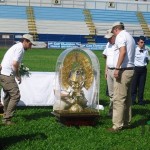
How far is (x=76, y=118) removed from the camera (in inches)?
351

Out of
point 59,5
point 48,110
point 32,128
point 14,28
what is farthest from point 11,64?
point 59,5

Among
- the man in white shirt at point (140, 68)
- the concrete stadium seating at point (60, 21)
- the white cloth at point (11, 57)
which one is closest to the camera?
the white cloth at point (11, 57)

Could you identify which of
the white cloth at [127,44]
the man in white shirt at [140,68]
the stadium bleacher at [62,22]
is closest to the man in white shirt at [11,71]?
the white cloth at [127,44]

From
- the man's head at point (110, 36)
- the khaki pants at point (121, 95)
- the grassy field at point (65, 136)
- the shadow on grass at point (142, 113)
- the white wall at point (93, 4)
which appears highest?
the white wall at point (93, 4)

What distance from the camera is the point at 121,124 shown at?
859 cm

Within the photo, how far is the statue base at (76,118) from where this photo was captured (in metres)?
8.88

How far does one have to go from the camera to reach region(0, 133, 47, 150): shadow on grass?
23.2ft

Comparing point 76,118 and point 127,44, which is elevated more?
point 127,44

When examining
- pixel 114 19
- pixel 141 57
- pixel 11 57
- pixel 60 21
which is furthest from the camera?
pixel 114 19

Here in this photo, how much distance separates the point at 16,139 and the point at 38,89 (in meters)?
4.25

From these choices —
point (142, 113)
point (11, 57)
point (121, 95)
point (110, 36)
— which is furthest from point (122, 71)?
point (142, 113)

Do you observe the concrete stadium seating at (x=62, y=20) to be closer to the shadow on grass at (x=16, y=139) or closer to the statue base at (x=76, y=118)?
the statue base at (x=76, y=118)

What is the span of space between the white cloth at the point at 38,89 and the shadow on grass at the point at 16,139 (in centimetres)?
363

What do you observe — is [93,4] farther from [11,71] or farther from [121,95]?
[121,95]
